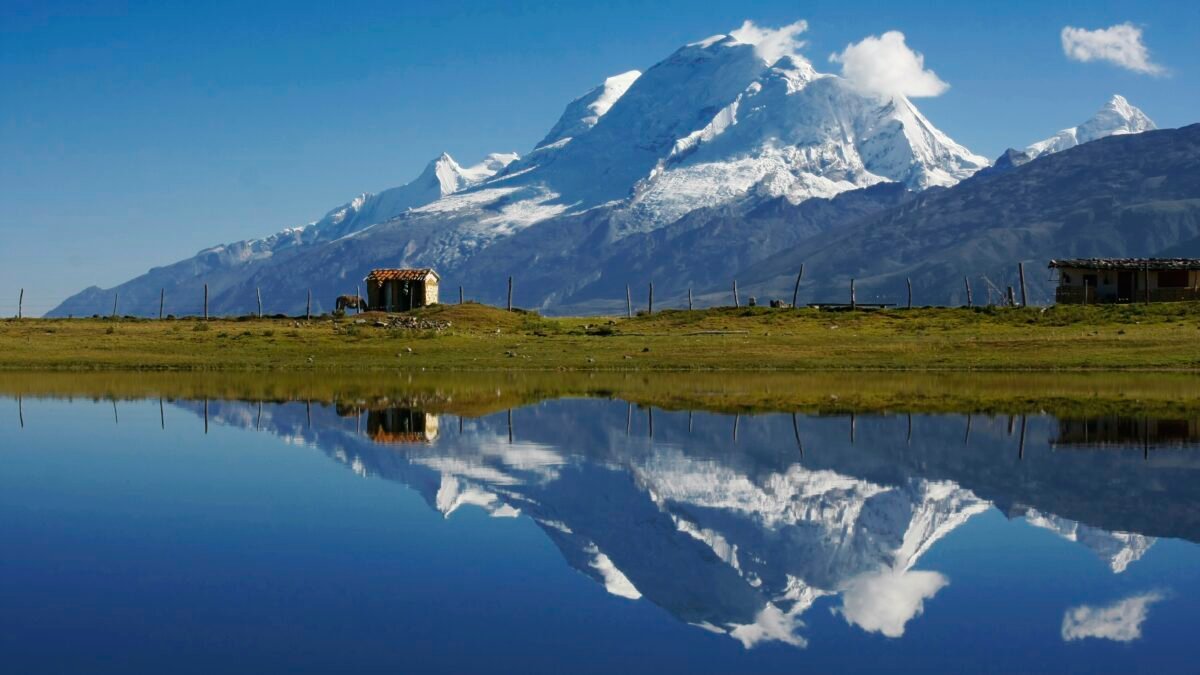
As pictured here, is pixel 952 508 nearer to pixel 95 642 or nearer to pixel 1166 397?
pixel 95 642

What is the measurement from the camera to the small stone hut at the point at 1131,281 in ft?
368

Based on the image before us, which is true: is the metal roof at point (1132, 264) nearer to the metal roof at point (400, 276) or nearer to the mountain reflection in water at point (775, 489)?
the metal roof at point (400, 276)

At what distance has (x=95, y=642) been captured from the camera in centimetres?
1666

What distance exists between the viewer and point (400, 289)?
121m

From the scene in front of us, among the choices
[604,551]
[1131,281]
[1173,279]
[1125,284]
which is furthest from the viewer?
[1125,284]

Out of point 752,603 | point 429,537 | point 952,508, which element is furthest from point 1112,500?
point 429,537

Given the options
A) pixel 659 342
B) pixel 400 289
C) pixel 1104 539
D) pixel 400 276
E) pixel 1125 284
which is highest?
pixel 400 276

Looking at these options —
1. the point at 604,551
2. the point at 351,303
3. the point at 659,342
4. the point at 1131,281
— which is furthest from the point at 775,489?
the point at 351,303

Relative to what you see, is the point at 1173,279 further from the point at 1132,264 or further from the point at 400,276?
the point at 400,276

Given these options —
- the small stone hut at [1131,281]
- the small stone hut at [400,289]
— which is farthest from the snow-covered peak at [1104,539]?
the small stone hut at [400,289]

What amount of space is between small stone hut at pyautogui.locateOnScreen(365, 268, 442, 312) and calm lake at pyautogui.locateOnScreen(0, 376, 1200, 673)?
80.7 m

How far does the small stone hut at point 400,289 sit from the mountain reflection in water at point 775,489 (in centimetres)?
7428

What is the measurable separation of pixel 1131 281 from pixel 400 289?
6207 cm

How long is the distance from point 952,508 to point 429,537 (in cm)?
1005
